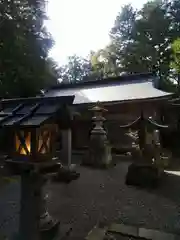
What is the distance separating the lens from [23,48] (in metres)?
12.1

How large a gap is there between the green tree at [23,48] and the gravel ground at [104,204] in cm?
657

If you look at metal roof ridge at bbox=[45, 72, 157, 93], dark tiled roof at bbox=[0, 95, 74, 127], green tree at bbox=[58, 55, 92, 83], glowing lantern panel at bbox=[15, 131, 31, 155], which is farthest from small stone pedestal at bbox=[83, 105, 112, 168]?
green tree at bbox=[58, 55, 92, 83]

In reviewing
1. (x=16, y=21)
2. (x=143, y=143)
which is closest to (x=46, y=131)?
(x=143, y=143)

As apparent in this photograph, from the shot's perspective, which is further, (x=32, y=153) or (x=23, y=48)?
(x=23, y=48)

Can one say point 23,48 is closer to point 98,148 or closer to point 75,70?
point 98,148

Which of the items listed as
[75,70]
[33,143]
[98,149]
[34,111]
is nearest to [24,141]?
[33,143]

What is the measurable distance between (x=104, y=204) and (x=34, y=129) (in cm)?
318

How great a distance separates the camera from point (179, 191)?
6566mm

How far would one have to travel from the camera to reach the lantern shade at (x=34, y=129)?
9.77 feet

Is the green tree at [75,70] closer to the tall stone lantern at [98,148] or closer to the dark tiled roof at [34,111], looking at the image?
the tall stone lantern at [98,148]

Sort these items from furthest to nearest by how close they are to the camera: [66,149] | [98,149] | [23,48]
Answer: [23,48] → [98,149] → [66,149]

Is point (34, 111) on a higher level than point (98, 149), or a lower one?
higher

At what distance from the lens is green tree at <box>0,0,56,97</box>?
11.4 metres

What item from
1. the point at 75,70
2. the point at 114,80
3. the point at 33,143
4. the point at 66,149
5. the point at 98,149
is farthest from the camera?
the point at 75,70
